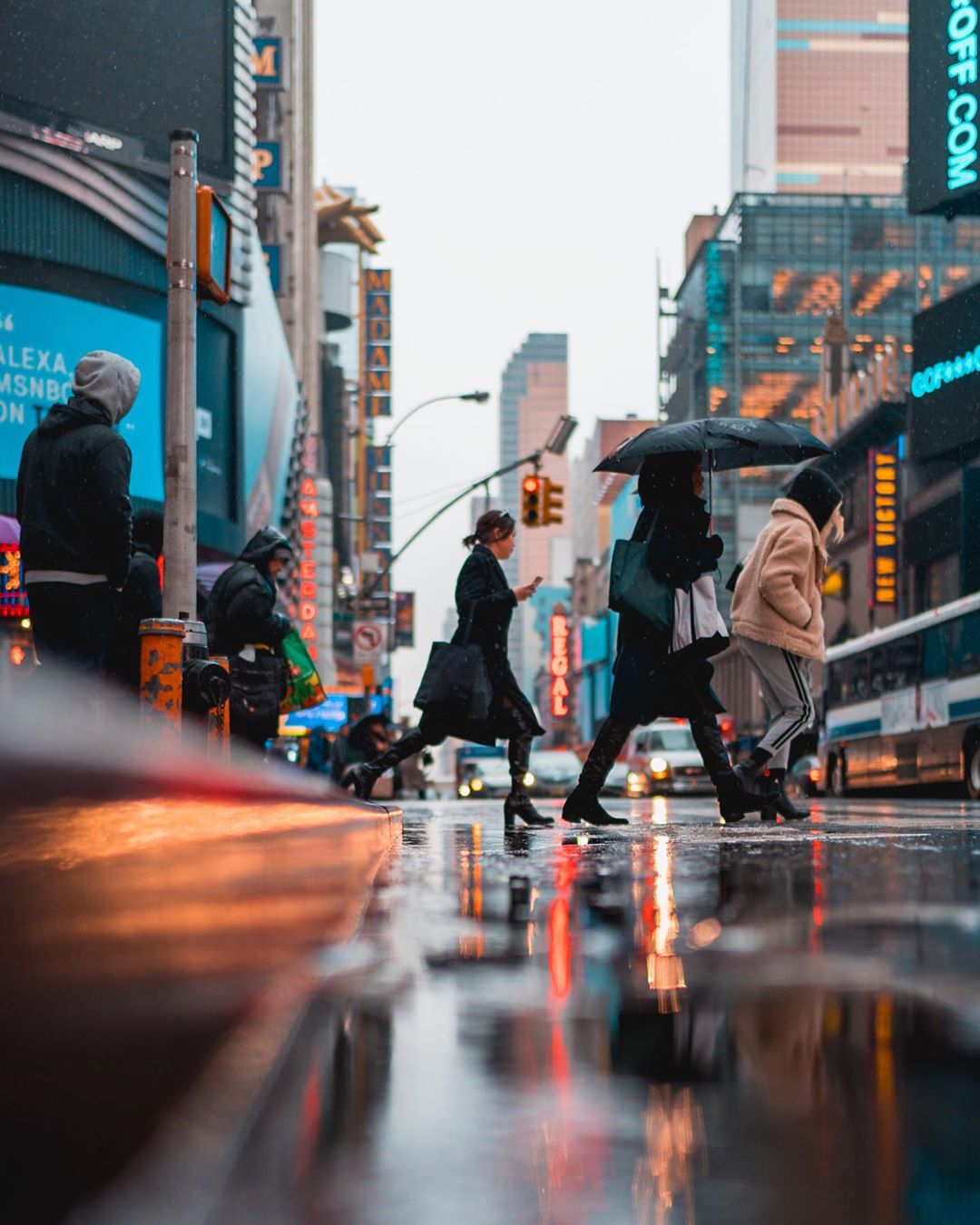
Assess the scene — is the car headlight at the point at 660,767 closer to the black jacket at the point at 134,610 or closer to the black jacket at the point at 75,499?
the black jacket at the point at 134,610

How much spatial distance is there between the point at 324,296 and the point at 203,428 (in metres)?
46.9

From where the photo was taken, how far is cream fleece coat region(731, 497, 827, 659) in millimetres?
9211

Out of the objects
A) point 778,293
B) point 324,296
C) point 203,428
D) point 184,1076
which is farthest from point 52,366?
point 778,293

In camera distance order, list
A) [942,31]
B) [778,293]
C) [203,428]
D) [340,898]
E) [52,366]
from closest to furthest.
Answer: [340,898] < [52,366] < [203,428] < [942,31] < [778,293]

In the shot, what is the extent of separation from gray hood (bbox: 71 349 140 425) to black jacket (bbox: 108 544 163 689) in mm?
1208

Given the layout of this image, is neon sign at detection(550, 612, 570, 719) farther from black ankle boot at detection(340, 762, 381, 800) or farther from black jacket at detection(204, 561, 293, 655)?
black jacket at detection(204, 561, 293, 655)

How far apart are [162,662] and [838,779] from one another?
26.6 m

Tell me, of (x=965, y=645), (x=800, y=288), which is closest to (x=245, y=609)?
(x=965, y=645)

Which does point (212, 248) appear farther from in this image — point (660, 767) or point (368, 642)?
point (660, 767)

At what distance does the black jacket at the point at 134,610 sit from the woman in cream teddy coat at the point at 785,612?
2.97 m

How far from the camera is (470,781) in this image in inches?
1433

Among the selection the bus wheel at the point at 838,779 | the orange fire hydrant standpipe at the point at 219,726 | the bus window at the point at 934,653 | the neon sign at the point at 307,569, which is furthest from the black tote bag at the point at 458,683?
the neon sign at the point at 307,569

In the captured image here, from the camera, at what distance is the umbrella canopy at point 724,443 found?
960 cm

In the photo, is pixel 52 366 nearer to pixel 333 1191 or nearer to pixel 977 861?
pixel 977 861
